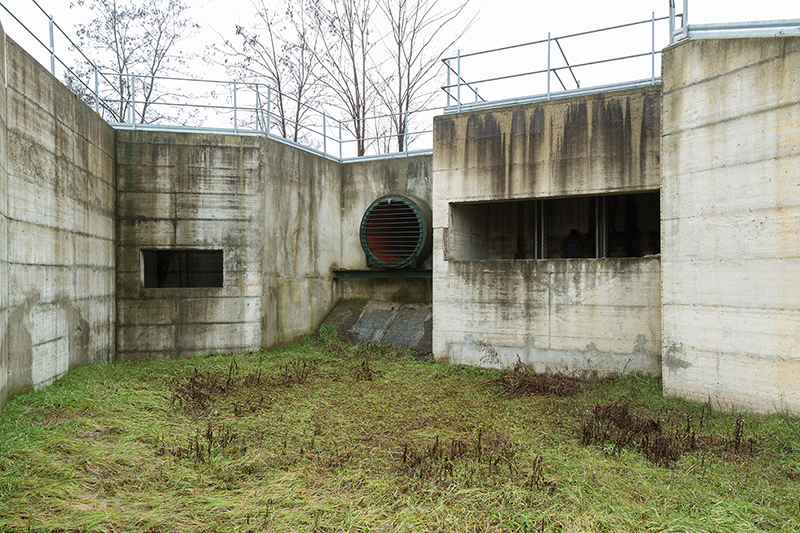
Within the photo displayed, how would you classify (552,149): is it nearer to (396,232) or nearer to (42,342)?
(396,232)

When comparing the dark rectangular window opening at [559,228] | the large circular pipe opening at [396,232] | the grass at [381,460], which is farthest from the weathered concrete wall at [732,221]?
the large circular pipe opening at [396,232]

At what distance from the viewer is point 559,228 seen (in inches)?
390

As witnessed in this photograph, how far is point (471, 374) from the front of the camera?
824 cm

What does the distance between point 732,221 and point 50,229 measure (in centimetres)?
832

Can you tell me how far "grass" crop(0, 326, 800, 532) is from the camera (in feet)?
11.5

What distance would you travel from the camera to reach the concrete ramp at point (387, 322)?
1012 cm

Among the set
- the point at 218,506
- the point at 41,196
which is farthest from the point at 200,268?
the point at 218,506

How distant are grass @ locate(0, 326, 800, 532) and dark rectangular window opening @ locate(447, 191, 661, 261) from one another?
284cm

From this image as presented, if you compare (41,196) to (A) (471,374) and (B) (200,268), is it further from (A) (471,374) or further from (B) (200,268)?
(A) (471,374)

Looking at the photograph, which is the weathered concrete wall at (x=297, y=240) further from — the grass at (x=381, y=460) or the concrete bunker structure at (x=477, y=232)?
the grass at (x=381, y=460)

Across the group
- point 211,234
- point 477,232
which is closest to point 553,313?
point 477,232

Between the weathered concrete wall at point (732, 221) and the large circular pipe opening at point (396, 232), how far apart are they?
16.1 ft

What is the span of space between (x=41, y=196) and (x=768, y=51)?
28.4ft

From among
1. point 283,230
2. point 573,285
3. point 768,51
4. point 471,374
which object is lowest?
point 471,374
